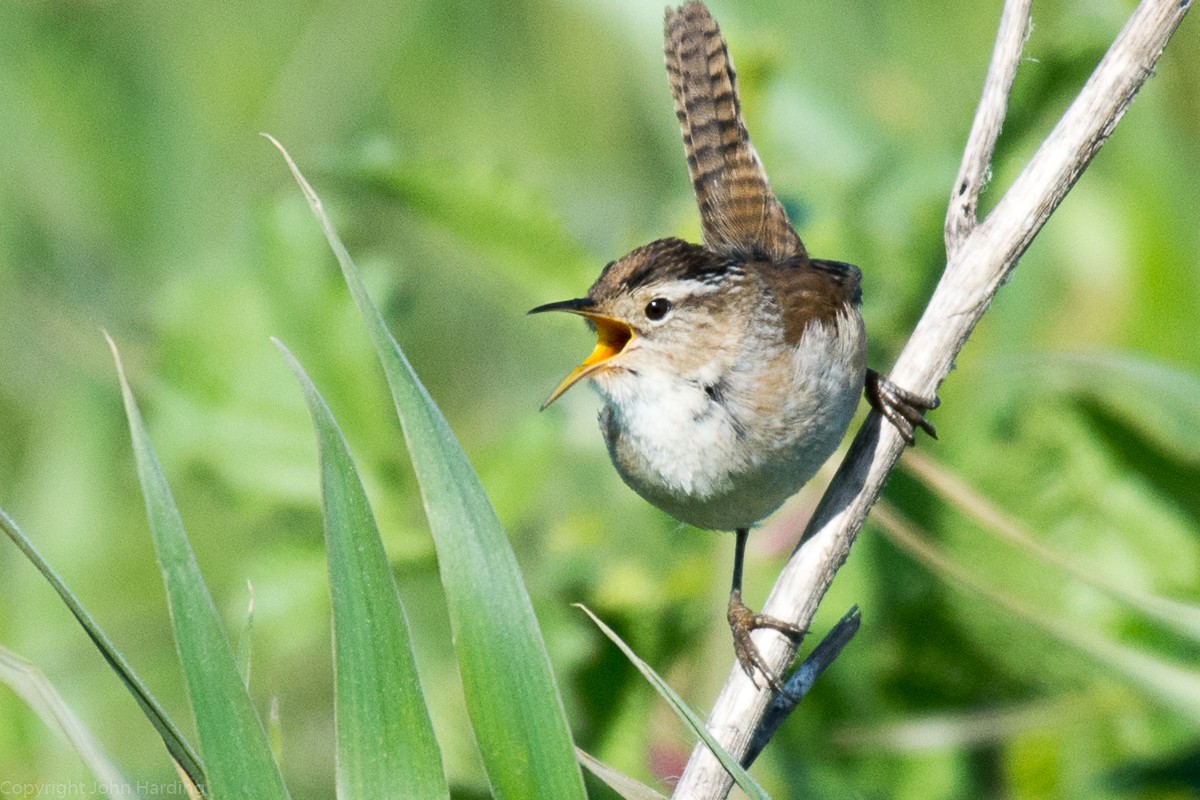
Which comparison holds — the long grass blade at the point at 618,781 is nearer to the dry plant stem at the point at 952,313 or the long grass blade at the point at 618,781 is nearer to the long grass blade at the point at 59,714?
the dry plant stem at the point at 952,313

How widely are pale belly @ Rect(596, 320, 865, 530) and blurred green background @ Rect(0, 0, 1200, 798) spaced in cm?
35

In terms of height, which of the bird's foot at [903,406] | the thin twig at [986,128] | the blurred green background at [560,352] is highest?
the thin twig at [986,128]

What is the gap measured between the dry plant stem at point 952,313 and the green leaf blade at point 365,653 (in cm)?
52

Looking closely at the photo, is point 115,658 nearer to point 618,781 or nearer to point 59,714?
point 59,714

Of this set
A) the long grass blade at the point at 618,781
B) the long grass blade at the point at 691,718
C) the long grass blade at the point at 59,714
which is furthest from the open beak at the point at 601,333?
the long grass blade at the point at 59,714

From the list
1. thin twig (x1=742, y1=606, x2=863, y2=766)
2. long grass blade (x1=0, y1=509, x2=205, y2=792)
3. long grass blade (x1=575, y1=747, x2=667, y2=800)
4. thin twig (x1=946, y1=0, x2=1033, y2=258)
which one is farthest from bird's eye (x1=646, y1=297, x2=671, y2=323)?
long grass blade (x1=0, y1=509, x2=205, y2=792)

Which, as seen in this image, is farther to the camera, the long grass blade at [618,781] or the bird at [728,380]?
the bird at [728,380]

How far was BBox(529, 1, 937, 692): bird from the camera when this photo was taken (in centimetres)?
251

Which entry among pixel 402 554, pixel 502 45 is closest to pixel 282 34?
pixel 502 45

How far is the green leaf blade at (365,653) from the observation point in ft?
5.31

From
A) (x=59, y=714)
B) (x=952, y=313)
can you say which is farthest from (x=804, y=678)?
(x=59, y=714)

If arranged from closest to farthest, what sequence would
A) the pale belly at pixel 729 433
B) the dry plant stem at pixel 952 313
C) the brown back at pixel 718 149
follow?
1. the dry plant stem at pixel 952 313
2. the pale belly at pixel 729 433
3. the brown back at pixel 718 149

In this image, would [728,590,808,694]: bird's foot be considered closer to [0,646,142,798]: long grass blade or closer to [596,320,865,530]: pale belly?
[596,320,865,530]: pale belly

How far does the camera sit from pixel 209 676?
1.61 metres
